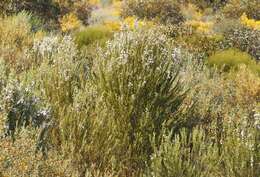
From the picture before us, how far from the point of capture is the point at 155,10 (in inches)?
834

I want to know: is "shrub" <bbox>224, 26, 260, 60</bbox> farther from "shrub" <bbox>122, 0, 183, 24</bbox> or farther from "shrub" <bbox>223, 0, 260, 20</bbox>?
"shrub" <bbox>223, 0, 260, 20</bbox>

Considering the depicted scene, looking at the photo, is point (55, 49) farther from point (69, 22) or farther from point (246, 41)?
point (69, 22)

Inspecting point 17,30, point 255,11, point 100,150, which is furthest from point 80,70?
point 255,11

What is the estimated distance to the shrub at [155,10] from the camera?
832 inches

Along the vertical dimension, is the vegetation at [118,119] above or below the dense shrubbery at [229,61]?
above

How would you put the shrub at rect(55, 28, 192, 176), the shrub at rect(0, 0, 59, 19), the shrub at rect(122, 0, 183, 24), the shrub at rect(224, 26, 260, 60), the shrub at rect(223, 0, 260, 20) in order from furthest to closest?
the shrub at rect(223, 0, 260, 20)
the shrub at rect(122, 0, 183, 24)
the shrub at rect(224, 26, 260, 60)
the shrub at rect(0, 0, 59, 19)
the shrub at rect(55, 28, 192, 176)

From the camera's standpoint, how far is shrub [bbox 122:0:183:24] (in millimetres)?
21125

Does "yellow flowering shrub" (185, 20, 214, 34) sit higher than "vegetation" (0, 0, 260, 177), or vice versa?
"vegetation" (0, 0, 260, 177)

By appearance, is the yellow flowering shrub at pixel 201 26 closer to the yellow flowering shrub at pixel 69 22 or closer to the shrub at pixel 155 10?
the shrub at pixel 155 10

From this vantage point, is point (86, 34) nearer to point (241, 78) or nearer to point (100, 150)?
point (241, 78)

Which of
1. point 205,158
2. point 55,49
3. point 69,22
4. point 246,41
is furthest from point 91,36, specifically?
point 205,158

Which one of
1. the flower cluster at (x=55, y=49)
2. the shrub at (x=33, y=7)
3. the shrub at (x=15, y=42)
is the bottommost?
the shrub at (x=33, y=7)

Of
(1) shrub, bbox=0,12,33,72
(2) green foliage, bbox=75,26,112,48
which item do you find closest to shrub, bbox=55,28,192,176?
(1) shrub, bbox=0,12,33,72

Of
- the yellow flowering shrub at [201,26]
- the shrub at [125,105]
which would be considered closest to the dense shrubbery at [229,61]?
the yellow flowering shrub at [201,26]
